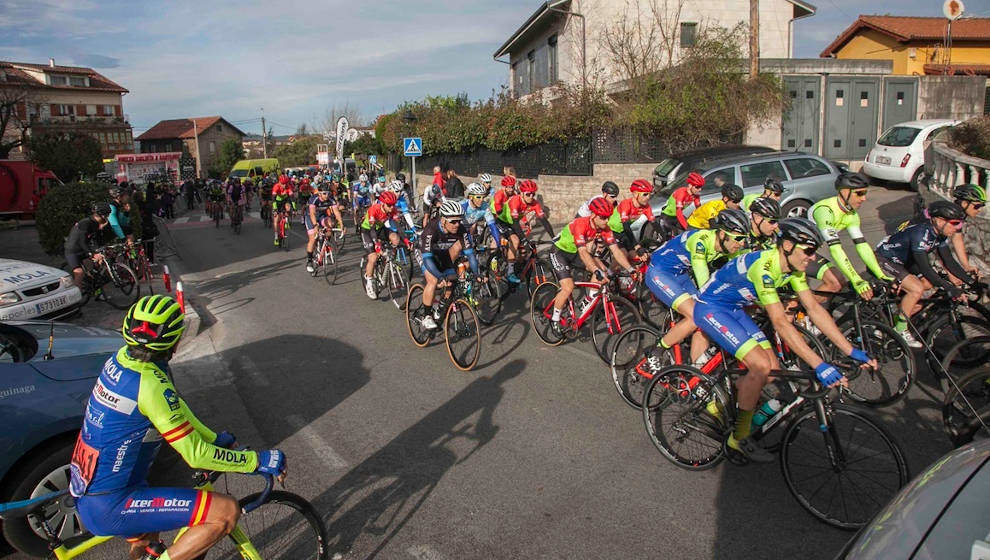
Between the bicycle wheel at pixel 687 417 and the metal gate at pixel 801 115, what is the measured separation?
16.4 metres

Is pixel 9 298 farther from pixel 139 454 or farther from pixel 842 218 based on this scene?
pixel 842 218

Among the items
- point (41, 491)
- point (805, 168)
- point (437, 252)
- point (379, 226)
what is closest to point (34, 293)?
point (379, 226)

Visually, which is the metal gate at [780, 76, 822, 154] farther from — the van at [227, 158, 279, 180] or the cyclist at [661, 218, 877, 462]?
the van at [227, 158, 279, 180]

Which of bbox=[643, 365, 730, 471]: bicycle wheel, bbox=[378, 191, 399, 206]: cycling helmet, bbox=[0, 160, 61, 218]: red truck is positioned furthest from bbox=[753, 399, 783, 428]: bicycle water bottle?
bbox=[0, 160, 61, 218]: red truck

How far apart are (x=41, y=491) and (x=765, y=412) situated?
4.81m

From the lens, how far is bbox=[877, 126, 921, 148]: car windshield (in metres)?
15.5

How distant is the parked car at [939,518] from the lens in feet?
5.82

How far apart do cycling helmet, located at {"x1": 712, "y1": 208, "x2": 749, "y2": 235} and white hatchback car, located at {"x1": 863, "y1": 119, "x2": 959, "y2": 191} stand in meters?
12.5

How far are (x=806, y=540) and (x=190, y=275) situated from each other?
14350 millimetres

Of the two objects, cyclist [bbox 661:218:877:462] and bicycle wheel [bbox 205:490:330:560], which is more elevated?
cyclist [bbox 661:218:877:462]

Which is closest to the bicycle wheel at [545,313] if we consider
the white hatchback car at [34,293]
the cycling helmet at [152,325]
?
the cycling helmet at [152,325]

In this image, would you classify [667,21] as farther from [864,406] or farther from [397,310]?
[864,406]

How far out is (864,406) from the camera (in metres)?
5.77

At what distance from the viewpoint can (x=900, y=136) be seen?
15.8m
